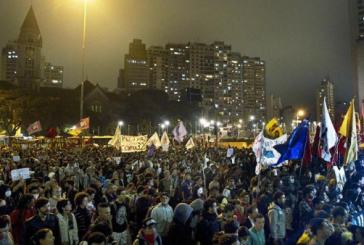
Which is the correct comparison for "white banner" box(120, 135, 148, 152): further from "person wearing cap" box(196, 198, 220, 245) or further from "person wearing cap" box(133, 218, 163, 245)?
"person wearing cap" box(133, 218, 163, 245)

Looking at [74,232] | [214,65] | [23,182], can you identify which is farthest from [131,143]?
[214,65]

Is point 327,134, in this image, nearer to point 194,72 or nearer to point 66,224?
point 66,224

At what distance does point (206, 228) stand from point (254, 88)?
170m

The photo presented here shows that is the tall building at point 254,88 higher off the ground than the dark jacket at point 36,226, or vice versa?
the tall building at point 254,88

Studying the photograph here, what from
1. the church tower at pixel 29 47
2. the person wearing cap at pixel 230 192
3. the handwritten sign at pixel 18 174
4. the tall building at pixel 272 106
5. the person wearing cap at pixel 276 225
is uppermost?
the church tower at pixel 29 47

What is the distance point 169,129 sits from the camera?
8100 cm

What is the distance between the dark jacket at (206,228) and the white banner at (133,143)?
12047 mm

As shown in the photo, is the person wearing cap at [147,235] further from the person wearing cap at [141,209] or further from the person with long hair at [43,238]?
the person wearing cap at [141,209]

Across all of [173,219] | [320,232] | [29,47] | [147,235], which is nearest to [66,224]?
[147,235]

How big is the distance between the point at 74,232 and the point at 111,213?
0.92 metres

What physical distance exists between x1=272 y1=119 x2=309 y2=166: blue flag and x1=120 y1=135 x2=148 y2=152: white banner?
32.1 feet

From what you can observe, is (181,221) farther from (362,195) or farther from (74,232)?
(362,195)

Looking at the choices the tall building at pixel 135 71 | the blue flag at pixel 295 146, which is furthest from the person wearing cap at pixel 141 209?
the tall building at pixel 135 71

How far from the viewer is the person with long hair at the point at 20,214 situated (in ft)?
21.5
